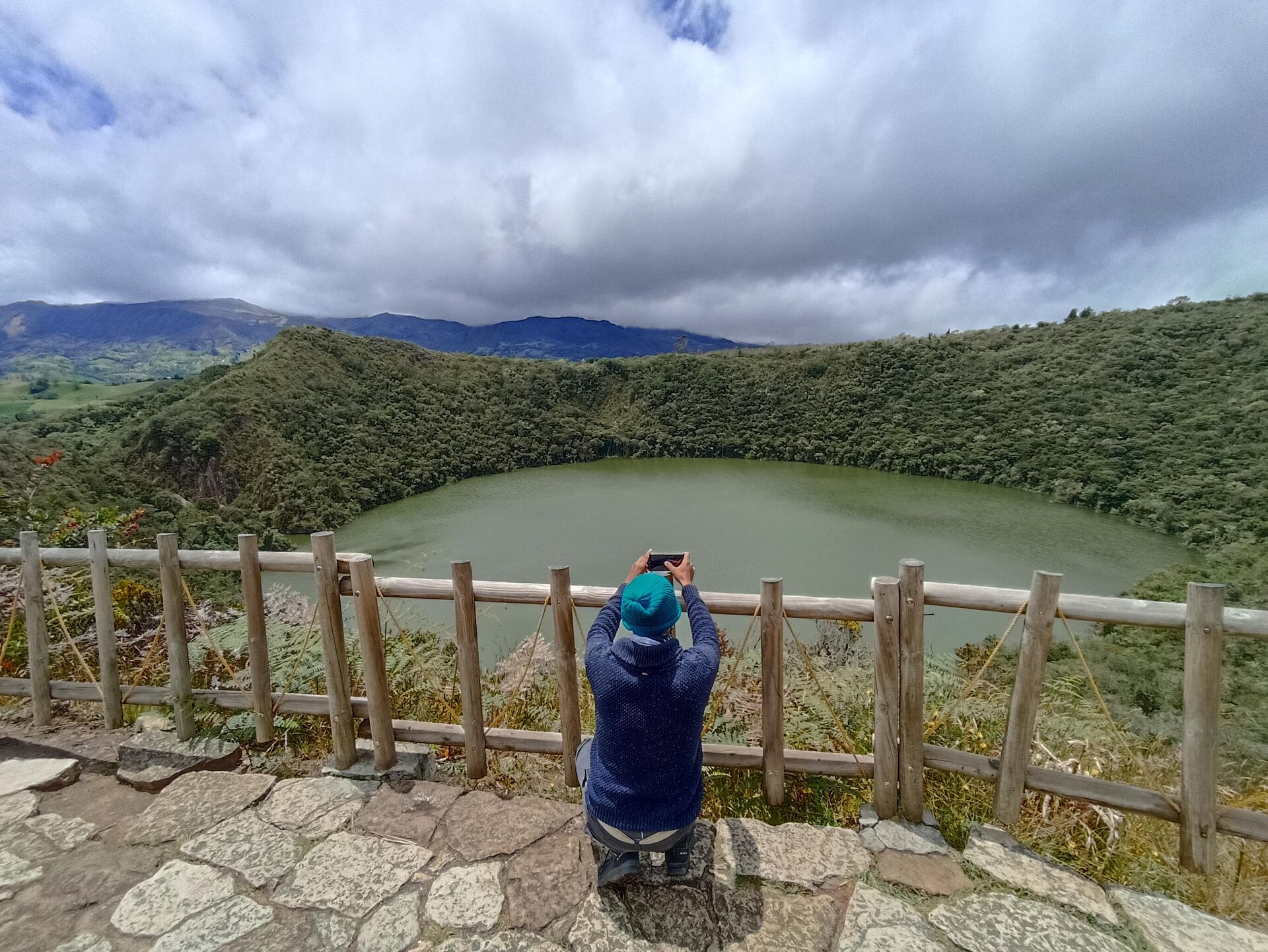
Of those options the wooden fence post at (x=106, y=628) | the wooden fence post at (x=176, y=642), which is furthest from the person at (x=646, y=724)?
the wooden fence post at (x=106, y=628)

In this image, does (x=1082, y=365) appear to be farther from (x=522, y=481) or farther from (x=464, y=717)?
(x=464, y=717)

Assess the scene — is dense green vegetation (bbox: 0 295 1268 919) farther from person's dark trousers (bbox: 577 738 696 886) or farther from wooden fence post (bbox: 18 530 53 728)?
wooden fence post (bbox: 18 530 53 728)

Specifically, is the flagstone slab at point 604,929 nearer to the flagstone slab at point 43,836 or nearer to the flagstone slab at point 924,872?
the flagstone slab at point 924,872

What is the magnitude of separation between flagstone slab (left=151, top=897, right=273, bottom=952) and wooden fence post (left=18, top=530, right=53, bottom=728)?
6.96 feet

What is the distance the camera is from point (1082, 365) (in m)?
37.1

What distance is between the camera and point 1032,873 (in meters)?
1.97

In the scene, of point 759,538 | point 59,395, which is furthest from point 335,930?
point 59,395

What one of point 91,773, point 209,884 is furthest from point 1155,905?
point 91,773

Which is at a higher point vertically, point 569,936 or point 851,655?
point 569,936

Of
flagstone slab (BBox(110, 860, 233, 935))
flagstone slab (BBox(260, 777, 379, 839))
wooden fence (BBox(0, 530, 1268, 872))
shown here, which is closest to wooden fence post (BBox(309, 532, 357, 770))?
wooden fence (BBox(0, 530, 1268, 872))

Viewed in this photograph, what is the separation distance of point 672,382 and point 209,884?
2101 inches

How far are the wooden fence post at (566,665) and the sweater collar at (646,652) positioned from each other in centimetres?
71

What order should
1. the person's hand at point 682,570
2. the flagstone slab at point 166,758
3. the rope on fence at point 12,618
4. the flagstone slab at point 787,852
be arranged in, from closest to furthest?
the flagstone slab at point 787,852
the person's hand at point 682,570
the flagstone slab at point 166,758
the rope on fence at point 12,618

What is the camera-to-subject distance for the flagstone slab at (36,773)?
256 centimetres
